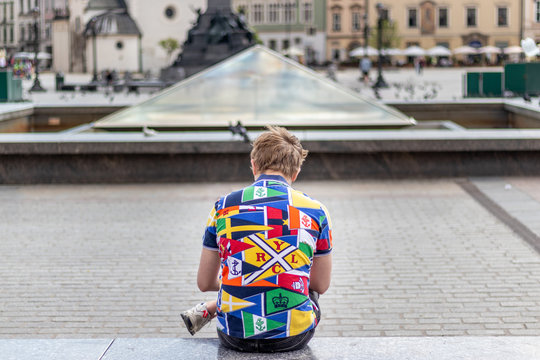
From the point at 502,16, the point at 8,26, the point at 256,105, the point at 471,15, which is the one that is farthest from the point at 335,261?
the point at 8,26

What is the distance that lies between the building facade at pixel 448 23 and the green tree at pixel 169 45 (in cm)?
2304

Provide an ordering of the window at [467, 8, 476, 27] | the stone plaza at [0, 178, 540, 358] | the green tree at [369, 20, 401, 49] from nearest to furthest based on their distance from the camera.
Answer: the stone plaza at [0, 178, 540, 358]
the green tree at [369, 20, 401, 49]
the window at [467, 8, 476, 27]

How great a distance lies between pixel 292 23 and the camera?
89.2 m

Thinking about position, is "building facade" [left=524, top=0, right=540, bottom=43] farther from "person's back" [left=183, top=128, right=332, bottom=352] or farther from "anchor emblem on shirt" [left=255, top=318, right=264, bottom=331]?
"anchor emblem on shirt" [left=255, top=318, right=264, bottom=331]

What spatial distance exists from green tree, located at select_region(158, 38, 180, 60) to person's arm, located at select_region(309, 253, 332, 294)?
6628 cm

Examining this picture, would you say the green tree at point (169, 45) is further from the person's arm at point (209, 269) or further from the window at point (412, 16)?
the person's arm at point (209, 269)

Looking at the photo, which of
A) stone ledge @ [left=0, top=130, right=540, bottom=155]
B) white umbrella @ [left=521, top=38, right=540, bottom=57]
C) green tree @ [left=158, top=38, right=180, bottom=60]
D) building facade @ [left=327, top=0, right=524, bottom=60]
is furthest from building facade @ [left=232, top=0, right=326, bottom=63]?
stone ledge @ [left=0, top=130, right=540, bottom=155]

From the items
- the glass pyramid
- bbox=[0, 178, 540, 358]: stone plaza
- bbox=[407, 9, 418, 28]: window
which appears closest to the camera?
bbox=[0, 178, 540, 358]: stone plaza

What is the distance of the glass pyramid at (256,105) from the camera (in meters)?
12.9

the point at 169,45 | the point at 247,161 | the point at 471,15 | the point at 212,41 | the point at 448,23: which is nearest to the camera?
the point at 247,161

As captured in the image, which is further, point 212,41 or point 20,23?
point 20,23

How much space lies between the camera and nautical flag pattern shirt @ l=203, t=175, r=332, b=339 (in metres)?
3.32

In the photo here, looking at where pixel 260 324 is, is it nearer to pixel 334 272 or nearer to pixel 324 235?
pixel 324 235

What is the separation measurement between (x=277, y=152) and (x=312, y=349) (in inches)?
30.8
